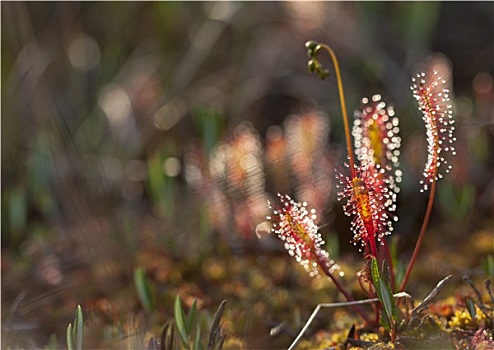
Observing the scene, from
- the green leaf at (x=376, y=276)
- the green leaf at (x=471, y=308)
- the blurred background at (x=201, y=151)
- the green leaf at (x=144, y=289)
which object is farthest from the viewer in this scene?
the blurred background at (x=201, y=151)

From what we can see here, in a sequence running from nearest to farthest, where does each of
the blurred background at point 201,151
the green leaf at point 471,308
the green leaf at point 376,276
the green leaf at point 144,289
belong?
the green leaf at point 376,276 < the green leaf at point 471,308 < the green leaf at point 144,289 < the blurred background at point 201,151

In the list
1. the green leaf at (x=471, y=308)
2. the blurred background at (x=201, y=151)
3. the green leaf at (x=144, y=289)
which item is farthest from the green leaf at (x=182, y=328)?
the green leaf at (x=471, y=308)

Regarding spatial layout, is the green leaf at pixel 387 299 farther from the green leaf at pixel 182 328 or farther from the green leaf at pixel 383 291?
the green leaf at pixel 182 328

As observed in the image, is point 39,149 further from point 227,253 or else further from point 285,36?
point 285,36

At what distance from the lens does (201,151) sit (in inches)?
93.3

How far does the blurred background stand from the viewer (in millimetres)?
1896

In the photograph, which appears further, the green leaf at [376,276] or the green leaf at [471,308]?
the green leaf at [471,308]

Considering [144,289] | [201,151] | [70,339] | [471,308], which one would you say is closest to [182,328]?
[70,339]

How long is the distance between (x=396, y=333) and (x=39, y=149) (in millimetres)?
1725

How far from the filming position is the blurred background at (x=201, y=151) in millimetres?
1896

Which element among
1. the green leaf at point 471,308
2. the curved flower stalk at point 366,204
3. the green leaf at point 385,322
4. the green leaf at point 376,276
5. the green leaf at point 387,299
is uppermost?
the curved flower stalk at point 366,204

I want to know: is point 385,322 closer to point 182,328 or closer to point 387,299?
point 387,299

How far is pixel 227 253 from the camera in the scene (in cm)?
211

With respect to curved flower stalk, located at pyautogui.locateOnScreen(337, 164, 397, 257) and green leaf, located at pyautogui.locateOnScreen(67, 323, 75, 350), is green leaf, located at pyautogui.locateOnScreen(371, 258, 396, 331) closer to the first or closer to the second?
curved flower stalk, located at pyautogui.locateOnScreen(337, 164, 397, 257)
